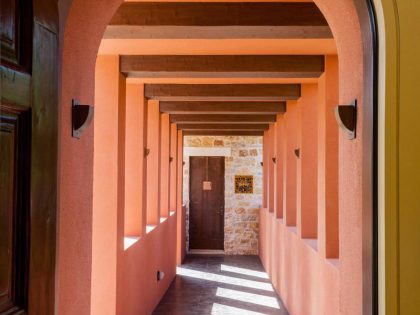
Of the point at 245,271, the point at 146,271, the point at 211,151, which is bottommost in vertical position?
the point at 245,271

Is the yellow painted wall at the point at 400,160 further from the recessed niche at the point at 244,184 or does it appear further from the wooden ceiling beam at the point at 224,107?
the recessed niche at the point at 244,184

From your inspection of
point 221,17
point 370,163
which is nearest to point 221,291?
point 221,17

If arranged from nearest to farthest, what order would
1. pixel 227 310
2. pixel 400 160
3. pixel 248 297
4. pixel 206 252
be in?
pixel 400 160, pixel 227 310, pixel 248 297, pixel 206 252

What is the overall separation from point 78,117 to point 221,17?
1.41 metres

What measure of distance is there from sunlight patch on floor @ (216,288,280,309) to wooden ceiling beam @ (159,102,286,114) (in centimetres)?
295

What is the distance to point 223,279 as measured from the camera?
9.41 m

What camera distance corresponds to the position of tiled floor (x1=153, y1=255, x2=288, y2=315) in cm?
715

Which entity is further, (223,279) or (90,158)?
(223,279)

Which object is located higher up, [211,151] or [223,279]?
[211,151]

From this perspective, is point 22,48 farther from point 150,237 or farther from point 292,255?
point 292,255

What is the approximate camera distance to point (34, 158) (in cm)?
121

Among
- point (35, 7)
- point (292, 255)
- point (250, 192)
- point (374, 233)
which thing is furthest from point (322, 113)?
point (250, 192)

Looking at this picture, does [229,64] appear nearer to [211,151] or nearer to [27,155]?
[27,155]

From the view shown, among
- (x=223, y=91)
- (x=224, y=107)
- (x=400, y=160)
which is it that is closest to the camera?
(x=400, y=160)
